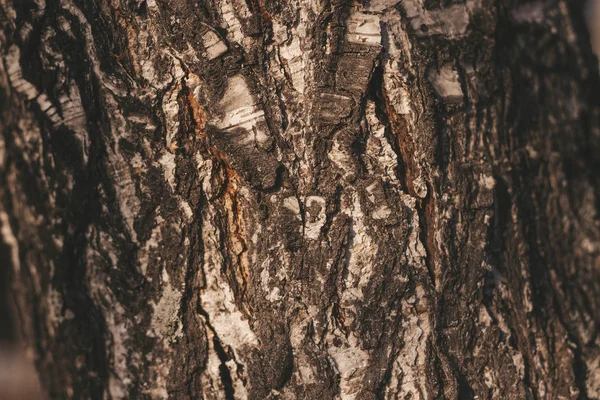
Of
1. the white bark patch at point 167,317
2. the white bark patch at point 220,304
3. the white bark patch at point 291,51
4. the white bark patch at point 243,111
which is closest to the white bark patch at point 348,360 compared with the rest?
the white bark patch at point 220,304

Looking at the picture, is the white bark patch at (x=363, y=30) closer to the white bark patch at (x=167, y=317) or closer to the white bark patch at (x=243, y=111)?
the white bark patch at (x=243, y=111)

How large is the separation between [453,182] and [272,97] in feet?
1.39

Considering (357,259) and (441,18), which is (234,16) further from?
(357,259)

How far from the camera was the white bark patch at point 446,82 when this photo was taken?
1.10 meters

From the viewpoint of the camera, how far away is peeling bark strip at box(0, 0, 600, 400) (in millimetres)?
1052

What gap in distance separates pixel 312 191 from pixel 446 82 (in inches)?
14.5

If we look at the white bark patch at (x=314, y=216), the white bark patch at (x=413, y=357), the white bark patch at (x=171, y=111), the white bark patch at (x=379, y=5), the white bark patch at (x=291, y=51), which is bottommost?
the white bark patch at (x=413, y=357)

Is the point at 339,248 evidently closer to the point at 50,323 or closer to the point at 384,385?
the point at 384,385

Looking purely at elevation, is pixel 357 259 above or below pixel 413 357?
above

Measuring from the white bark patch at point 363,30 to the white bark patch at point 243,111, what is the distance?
9.1 inches

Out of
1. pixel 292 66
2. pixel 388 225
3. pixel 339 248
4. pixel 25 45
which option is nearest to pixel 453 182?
pixel 388 225

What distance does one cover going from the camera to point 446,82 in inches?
43.6

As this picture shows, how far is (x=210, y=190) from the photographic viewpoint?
1.09 meters

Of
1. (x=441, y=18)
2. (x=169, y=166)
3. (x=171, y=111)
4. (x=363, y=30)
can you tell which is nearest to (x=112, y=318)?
(x=169, y=166)
